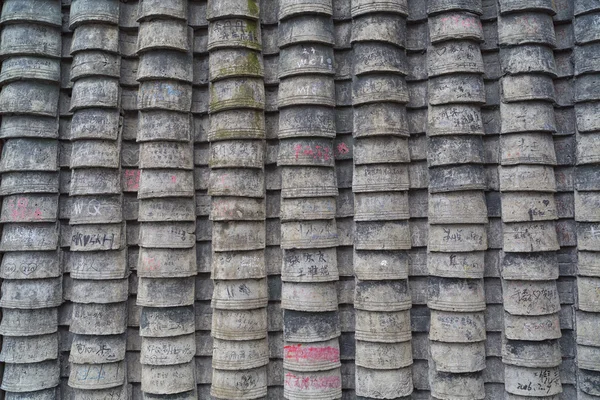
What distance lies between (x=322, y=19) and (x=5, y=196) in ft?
14.4

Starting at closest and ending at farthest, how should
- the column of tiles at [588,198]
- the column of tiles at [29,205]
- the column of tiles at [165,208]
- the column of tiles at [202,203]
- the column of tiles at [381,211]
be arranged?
the column of tiles at [588,198] < the column of tiles at [381,211] < the column of tiles at [165,208] < the column of tiles at [29,205] < the column of tiles at [202,203]

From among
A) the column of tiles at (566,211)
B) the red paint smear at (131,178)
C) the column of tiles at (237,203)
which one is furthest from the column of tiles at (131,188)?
the column of tiles at (566,211)

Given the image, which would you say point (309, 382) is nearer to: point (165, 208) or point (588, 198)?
point (165, 208)

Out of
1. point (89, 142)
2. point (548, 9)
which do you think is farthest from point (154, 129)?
point (548, 9)

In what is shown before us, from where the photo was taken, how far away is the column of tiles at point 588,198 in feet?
15.8

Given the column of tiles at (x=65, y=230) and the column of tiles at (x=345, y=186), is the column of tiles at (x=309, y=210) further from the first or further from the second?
the column of tiles at (x=65, y=230)

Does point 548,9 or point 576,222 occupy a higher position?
point 548,9

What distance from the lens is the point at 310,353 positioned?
4961 millimetres

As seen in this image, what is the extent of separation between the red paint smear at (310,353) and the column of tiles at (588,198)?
281cm

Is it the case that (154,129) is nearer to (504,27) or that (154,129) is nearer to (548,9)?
(504,27)

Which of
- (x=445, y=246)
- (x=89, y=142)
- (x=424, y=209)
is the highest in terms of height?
(x=89, y=142)

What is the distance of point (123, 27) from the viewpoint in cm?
543

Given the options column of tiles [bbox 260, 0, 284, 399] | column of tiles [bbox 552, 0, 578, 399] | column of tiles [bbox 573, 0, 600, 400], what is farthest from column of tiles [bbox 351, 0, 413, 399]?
column of tiles [bbox 573, 0, 600, 400]

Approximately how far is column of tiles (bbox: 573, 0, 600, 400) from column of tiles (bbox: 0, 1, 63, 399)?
20.1ft
